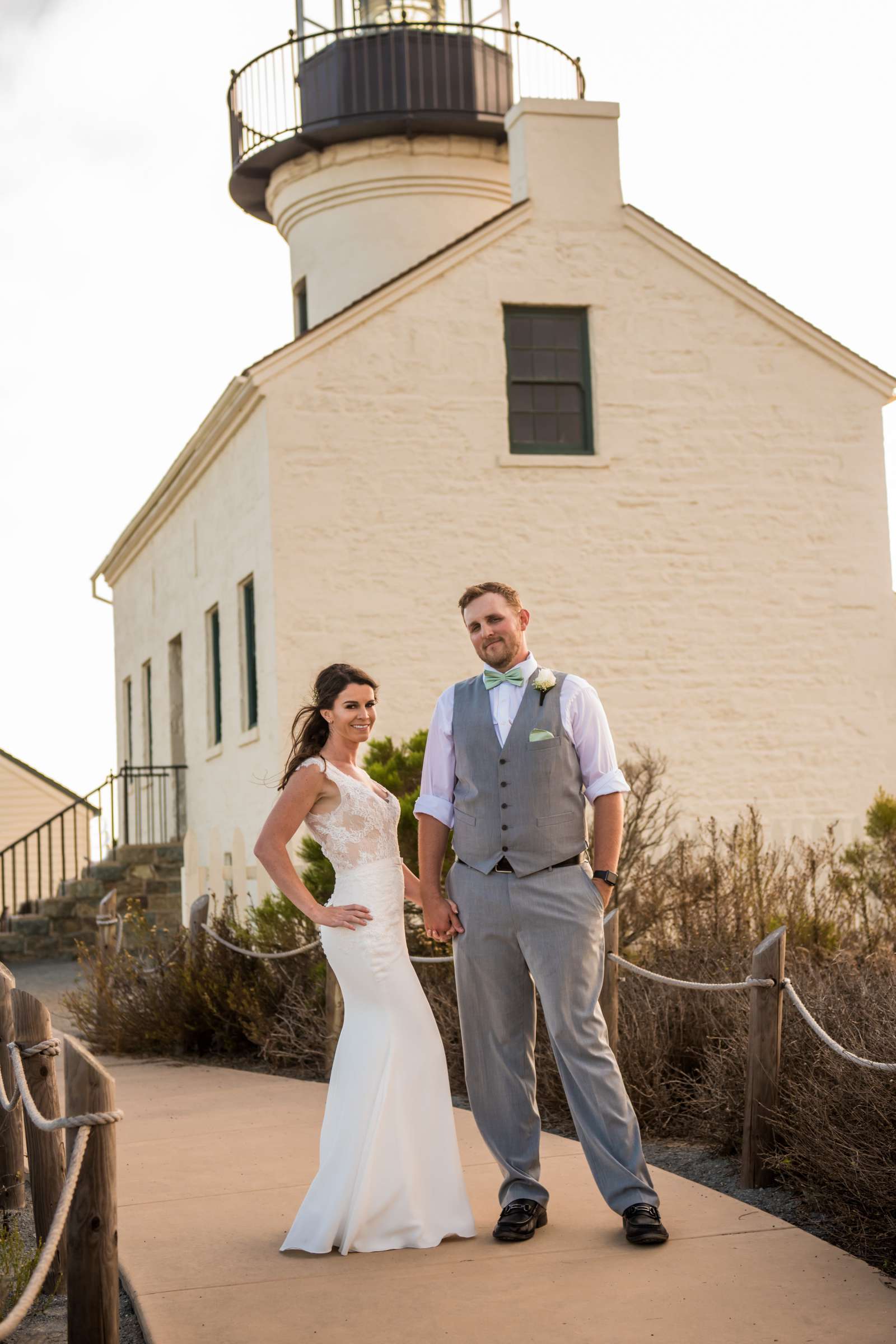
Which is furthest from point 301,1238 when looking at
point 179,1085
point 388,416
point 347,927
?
point 388,416

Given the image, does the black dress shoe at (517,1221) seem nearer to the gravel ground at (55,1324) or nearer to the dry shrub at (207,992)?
the gravel ground at (55,1324)

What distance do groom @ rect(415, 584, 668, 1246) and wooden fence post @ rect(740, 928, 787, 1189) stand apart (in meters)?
0.92

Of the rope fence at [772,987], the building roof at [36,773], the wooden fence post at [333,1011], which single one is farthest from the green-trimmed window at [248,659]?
the building roof at [36,773]

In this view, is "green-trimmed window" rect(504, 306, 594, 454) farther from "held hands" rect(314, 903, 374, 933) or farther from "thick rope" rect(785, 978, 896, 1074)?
"held hands" rect(314, 903, 374, 933)

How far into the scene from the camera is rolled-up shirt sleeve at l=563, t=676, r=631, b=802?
17.1 ft

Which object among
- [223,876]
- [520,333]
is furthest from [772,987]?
Answer: [520,333]

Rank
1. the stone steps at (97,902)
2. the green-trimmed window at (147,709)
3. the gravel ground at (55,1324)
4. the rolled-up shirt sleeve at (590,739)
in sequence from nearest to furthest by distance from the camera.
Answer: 1. the gravel ground at (55,1324)
2. the rolled-up shirt sleeve at (590,739)
3. the stone steps at (97,902)
4. the green-trimmed window at (147,709)

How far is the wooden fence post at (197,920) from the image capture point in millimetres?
10617

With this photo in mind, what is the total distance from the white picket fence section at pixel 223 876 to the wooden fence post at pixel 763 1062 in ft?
27.8

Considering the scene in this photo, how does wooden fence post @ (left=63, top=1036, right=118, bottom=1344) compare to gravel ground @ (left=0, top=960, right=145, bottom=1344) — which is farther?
gravel ground @ (left=0, top=960, right=145, bottom=1344)

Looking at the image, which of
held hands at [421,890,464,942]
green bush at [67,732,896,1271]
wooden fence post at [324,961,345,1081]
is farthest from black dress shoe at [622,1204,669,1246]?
wooden fence post at [324,961,345,1081]

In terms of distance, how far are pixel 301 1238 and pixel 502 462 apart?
1074cm

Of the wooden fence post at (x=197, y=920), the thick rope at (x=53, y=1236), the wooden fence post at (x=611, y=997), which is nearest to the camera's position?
the thick rope at (x=53, y=1236)

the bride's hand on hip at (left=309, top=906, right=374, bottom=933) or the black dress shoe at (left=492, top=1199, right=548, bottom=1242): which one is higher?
the bride's hand on hip at (left=309, top=906, right=374, bottom=933)
